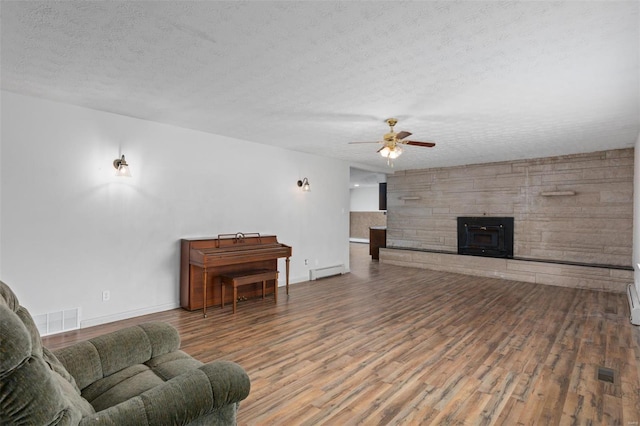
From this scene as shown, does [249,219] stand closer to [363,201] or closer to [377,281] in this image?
[377,281]

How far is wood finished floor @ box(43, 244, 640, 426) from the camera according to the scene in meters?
2.33

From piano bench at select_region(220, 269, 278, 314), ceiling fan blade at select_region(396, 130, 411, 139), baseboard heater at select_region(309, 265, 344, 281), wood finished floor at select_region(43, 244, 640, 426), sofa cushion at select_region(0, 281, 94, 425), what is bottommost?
wood finished floor at select_region(43, 244, 640, 426)

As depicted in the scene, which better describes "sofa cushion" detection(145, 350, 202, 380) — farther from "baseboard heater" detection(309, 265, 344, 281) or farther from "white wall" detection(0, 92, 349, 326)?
"baseboard heater" detection(309, 265, 344, 281)

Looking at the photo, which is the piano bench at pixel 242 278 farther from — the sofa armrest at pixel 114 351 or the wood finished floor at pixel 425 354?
the sofa armrest at pixel 114 351

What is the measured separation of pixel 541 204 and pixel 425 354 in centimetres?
535

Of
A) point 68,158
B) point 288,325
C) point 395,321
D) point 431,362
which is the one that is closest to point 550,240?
point 395,321

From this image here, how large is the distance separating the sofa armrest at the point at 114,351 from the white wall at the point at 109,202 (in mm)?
2420

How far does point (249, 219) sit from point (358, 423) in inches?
157

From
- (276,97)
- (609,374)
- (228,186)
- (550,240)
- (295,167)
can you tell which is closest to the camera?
(609,374)

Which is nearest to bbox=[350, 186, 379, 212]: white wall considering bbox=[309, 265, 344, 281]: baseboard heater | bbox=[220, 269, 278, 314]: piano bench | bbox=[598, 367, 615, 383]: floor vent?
bbox=[309, 265, 344, 281]: baseboard heater

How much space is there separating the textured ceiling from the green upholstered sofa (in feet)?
5.91

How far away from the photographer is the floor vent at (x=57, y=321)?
364 centimetres

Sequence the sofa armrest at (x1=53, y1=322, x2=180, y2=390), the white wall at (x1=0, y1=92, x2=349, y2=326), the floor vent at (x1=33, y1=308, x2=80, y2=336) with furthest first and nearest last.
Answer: the floor vent at (x1=33, y1=308, x2=80, y2=336) < the white wall at (x1=0, y1=92, x2=349, y2=326) < the sofa armrest at (x1=53, y1=322, x2=180, y2=390)

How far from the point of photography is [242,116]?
4.24m
